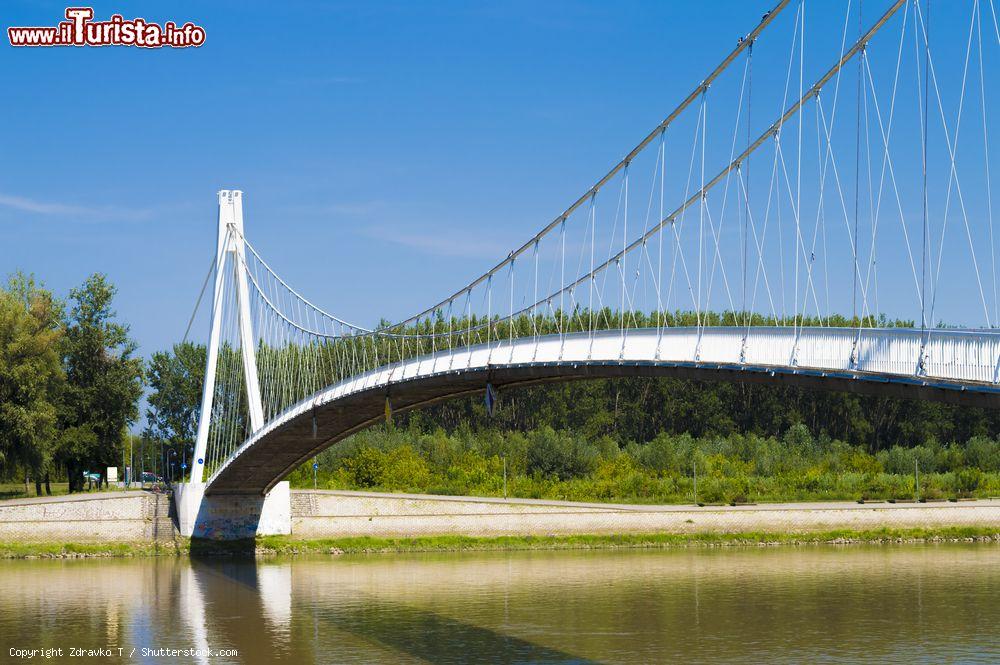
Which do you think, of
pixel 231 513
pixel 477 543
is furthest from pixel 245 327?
pixel 477 543

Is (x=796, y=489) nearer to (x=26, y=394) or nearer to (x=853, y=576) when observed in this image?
(x=853, y=576)

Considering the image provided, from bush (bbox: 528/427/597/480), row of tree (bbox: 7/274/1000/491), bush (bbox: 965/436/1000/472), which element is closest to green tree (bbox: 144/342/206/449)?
row of tree (bbox: 7/274/1000/491)

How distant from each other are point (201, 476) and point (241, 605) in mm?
13495

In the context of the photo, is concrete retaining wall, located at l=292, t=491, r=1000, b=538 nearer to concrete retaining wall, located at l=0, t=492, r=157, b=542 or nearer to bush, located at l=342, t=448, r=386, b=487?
concrete retaining wall, located at l=0, t=492, r=157, b=542

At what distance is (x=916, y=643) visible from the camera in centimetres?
2717

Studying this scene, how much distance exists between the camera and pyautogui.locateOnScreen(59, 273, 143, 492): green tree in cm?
5488

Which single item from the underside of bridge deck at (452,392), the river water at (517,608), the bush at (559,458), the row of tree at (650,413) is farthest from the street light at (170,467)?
the river water at (517,608)

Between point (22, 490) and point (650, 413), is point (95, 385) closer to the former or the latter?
point (22, 490)

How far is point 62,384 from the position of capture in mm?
52156

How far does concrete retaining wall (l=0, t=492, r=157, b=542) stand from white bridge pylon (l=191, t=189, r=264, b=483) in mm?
2387

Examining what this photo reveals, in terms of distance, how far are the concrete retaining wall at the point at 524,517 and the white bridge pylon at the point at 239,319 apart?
4.54 metres

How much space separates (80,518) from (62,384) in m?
8.37

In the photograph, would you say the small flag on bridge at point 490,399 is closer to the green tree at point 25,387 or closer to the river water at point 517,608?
the river water at point 517,608

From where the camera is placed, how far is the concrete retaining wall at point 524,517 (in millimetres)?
48000
